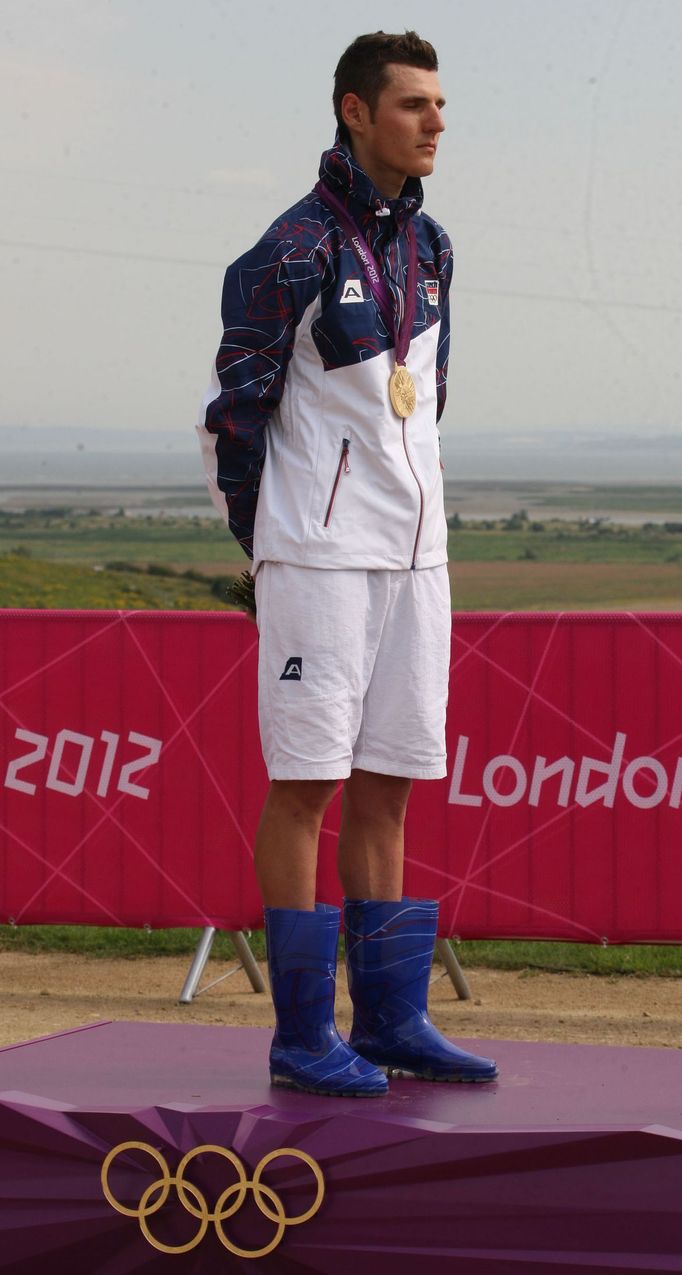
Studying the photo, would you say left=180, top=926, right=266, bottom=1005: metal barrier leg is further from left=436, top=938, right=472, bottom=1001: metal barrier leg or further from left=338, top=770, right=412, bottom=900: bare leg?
left=338, top=770, right=412, bottom=900: bare leg

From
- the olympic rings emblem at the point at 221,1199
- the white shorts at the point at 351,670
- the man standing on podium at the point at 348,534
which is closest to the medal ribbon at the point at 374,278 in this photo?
the man standing on podium at the point at 348,534

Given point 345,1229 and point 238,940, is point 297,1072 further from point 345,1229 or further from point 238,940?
point 238,940

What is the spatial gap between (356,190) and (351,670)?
0.87m

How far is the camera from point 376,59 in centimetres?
306

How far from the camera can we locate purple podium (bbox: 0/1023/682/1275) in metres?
2.68

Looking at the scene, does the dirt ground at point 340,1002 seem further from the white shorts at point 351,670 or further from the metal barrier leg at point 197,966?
the white shorts at point 351,670

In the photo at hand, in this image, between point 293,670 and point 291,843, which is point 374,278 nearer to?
point 293,670

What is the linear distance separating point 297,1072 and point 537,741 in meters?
Answer: 2.60

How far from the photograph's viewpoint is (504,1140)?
2.70m

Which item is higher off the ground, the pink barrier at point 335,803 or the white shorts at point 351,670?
the white shorts at point 351,670

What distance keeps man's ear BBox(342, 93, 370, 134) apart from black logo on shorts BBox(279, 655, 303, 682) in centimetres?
97

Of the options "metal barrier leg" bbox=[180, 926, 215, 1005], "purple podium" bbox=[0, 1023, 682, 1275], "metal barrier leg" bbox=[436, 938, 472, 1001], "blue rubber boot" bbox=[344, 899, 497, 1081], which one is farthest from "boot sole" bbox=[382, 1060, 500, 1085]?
"metal barrier leg" bbox=[180, 926, 215, 1005]

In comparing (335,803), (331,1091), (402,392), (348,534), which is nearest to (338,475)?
(348,534)

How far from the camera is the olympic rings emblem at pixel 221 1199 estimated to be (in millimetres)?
2727
